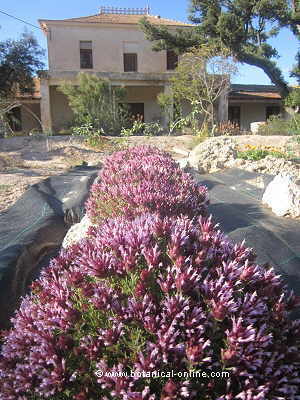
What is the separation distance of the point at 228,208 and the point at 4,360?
3.51m

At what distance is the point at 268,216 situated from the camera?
4152 millimetres

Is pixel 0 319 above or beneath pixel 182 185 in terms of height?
beneath

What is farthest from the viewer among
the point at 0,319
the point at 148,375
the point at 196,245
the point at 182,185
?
the point at 182,185

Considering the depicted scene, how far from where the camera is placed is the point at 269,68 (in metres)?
21.1

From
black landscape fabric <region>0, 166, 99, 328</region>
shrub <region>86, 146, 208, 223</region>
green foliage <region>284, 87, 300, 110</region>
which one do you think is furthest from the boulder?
green foliage <region>284, 87, 300, 110</region>

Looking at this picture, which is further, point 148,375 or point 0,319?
point 0,319

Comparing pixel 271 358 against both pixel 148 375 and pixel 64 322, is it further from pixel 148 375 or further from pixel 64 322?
pixel 64 322

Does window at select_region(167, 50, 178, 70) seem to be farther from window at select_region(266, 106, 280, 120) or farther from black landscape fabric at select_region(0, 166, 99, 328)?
black landscape fabric at select_region(0, 166, 99, 328)

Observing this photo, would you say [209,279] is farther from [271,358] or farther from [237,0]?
[237,0]

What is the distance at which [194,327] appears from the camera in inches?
53.2

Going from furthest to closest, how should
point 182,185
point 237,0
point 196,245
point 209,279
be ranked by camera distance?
point 237,0, point 182,185, point 196,245, point 209,279

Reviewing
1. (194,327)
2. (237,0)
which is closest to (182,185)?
(194,327)

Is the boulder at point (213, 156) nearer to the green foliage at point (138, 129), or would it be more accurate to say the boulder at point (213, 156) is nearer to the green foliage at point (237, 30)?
the green foliage at point (138, 129)

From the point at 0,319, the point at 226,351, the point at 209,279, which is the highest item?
the point at 209,279
